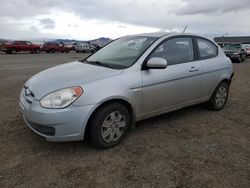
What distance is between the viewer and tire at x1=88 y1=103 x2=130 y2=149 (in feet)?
11.3

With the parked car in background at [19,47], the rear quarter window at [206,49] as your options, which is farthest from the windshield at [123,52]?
the parked car in background at [19,47]

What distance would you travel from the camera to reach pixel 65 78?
11.9 ft

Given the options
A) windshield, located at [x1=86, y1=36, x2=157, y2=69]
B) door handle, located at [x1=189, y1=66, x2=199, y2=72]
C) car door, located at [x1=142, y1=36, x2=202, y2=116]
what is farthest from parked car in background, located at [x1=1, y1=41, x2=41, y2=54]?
door handle, located at [x1=189, y1=66, x2=199, y2=72]

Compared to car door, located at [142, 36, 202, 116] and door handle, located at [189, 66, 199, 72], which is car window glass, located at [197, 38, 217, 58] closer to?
car door, located at [142, 36, 202, 116]

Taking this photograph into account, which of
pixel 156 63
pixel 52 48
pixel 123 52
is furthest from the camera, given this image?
pixel 52 48

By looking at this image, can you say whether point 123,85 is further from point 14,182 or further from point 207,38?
point 207,38

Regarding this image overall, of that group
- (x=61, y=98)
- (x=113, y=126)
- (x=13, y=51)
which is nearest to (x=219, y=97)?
(x=113, y=126)

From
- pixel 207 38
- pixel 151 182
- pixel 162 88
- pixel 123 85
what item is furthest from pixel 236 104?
pixel 151 182

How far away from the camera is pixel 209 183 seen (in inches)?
115

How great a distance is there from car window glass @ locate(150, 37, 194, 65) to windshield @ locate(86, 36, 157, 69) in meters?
0.21

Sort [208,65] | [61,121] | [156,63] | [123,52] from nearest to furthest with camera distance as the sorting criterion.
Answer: [61,121] < [156,63] < [123,52] < [208,65]

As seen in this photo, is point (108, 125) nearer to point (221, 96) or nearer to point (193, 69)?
point (193, 69)

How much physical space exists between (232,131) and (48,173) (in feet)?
10.0

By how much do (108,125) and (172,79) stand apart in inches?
53.4
